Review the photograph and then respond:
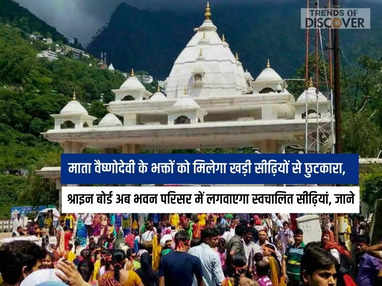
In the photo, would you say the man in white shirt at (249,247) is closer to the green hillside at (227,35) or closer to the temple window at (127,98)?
the temple window at (127,98)

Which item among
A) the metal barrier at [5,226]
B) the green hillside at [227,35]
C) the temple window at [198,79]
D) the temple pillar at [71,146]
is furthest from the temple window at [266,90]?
the green hillside at [227,35]

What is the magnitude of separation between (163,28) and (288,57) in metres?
49.4

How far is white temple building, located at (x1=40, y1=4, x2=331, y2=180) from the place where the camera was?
2303cm

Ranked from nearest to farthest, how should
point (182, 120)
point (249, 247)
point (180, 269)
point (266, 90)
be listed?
point (180, 269) → point (249, 247) → point (182, 120) → point (266, 90)

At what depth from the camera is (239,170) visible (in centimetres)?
1367

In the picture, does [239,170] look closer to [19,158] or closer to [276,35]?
[19,158]

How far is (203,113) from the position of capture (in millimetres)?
25406

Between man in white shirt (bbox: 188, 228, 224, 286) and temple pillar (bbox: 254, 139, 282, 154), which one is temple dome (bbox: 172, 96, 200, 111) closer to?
temple pillar (bbox: 254, 139, 282, 154)

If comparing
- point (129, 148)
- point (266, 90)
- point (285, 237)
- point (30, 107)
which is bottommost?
point (285, 237)

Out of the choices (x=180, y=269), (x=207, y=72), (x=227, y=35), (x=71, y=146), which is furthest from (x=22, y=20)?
(x=180, y=269)

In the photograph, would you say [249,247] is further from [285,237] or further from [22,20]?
[22,20]

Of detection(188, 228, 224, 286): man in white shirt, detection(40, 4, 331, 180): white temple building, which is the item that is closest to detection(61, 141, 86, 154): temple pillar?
detection(40, 4, 331, 180): white temple building

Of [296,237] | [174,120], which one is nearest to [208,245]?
[296,237]

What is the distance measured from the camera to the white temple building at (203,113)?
75.6 feet
